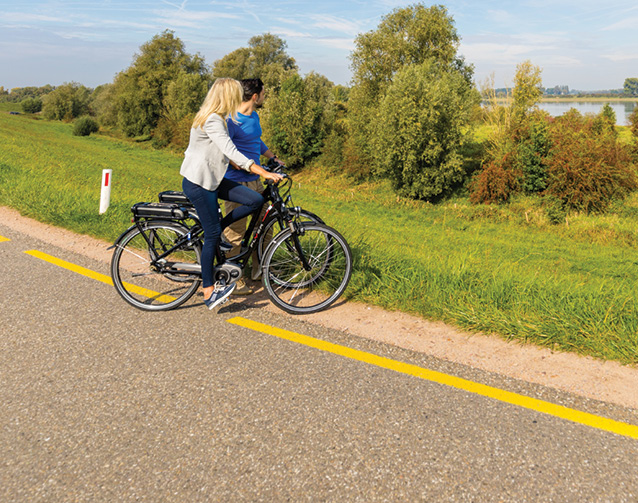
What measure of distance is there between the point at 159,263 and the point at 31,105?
408 feet

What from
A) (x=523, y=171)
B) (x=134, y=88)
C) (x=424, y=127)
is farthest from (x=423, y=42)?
(x=134, y=88)

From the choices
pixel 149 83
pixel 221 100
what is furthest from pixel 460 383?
pixel 149 83

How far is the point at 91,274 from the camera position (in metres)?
5.77

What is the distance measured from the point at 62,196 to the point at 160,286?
5.09 m

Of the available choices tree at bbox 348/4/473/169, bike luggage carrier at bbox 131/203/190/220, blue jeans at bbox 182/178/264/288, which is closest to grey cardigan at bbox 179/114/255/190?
blue jeans at bbox 182/178/264/288

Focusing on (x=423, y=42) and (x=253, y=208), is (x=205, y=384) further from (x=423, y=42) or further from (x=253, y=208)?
(x=423, y=42)

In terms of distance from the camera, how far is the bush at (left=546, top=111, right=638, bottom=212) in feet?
98.1

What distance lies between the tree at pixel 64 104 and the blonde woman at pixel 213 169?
98861 millimetres

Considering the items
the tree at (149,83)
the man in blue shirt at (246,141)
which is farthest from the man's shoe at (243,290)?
the tree at (149,83)

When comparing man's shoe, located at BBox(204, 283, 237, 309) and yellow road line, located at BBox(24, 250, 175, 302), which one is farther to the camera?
yellow road line, located at BBox(24, 250, 175, 302)

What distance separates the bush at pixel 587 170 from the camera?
2991 centimetres

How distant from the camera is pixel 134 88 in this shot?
6359 centimetres

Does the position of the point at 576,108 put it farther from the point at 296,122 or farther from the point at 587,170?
the point at 296,122

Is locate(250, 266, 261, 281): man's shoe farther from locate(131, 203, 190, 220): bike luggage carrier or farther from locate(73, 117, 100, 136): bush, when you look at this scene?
locate(73, 117, 100, 136): bush
